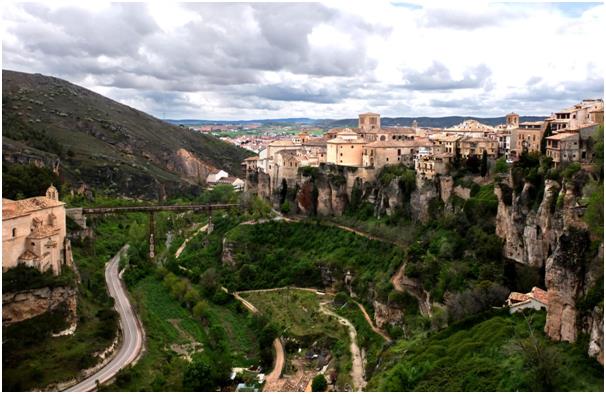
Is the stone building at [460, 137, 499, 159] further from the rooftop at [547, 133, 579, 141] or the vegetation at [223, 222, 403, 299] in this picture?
→ the rooftop at [547, 133, 579, 141]

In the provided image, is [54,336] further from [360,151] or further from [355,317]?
[360,151]

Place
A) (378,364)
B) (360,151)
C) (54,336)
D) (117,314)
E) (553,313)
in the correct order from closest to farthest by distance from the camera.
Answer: (553,313), (378,364), (54,336), (117,314), (360,151)

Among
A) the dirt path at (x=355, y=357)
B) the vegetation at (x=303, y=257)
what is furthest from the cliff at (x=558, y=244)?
the dirt path at (x=355, y=357)

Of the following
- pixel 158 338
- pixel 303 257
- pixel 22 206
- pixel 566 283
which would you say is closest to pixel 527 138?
pixel 303 257

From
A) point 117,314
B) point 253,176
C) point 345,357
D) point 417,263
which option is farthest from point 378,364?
point 253,176

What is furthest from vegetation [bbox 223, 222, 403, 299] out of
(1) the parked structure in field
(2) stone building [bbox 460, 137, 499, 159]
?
(1) the parked structure in field

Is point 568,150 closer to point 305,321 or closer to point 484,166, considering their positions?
point 484,166
